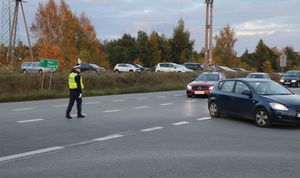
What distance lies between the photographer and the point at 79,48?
6150cm

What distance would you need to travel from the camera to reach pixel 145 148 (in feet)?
25.9

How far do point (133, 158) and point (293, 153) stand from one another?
313 centimetres

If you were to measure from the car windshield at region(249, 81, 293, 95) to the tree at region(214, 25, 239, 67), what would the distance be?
5081cm

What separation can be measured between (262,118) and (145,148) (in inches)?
181

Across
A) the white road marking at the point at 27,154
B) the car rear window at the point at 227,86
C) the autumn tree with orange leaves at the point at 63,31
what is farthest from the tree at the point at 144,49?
the white road marking at the point at 27,154

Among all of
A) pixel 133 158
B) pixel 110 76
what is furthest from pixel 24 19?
pixel 133 158

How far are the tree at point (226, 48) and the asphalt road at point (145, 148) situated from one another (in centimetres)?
5155

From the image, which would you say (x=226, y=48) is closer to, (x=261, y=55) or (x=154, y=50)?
(x=154, y=50)

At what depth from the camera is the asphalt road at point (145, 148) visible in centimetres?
610

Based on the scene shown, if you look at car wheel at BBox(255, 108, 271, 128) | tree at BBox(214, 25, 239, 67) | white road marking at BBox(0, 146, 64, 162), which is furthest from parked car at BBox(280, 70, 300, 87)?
white road marking at BBox(0, 146, 64, 162)

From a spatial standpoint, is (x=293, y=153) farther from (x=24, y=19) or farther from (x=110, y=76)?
(x=24, y=19)

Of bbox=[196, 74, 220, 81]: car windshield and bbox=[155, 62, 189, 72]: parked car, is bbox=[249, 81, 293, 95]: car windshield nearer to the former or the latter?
bbox=[196, 74, 220, 81]: car windshield

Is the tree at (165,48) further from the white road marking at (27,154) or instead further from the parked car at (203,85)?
the white road marking at (27,154)

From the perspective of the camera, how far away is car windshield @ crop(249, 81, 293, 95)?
1171cm
